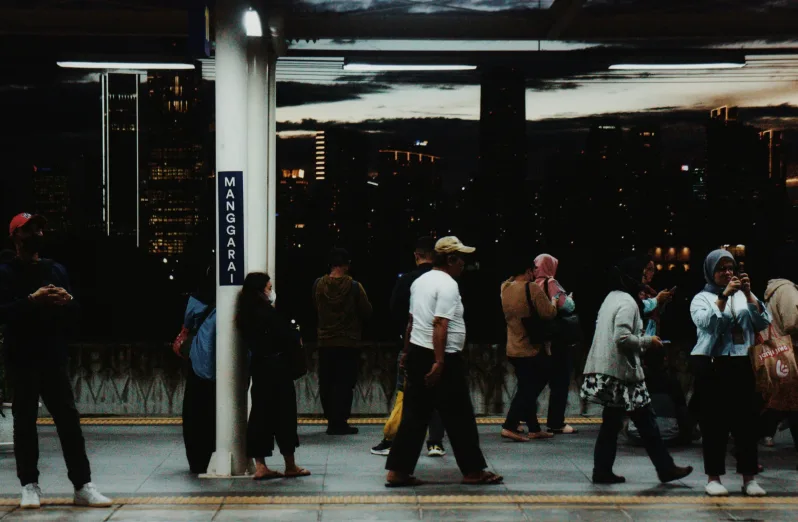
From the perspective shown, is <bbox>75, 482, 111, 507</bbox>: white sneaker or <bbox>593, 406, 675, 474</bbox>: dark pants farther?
<bbox>593, 406, 675, 474</bbox>: dark pants

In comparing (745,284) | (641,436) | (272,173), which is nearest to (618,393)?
(641,436)

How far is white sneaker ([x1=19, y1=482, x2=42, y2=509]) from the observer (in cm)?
633

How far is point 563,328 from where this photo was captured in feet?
31.1

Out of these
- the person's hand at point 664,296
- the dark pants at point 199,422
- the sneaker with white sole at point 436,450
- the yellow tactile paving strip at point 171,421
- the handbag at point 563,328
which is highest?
the person's hand at point 664,296

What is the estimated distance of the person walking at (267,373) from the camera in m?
7.29

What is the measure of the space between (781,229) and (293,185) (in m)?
36.9

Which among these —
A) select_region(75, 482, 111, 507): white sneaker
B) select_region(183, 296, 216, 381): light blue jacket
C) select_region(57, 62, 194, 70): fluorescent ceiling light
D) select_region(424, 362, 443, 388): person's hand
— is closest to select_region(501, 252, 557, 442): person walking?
select_region(424, 362, 443, 388): person's hand

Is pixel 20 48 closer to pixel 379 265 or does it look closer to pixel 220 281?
pixel 220 281

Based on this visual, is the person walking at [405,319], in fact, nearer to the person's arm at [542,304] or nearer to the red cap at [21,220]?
the person's arm at [542,304]

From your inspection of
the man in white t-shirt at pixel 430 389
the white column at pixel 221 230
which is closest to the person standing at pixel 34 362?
the white column at pixel 221 230

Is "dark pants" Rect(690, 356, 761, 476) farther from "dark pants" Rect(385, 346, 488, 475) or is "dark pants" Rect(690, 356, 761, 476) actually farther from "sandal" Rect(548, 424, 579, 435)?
"sandal" Rect(548, 424, 579, 435)

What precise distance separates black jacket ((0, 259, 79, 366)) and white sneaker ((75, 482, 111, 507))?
2.62 feet

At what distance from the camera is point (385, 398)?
35.2ft

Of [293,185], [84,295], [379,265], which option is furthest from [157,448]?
[379,265]
